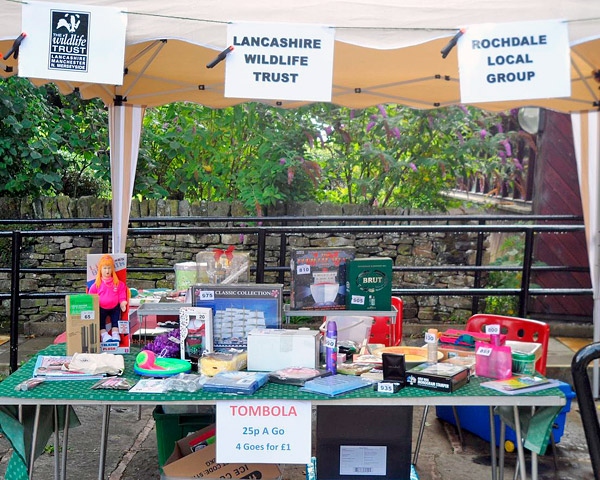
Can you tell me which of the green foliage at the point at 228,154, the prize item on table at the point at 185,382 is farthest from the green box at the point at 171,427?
the green foliage at the point at 228,154

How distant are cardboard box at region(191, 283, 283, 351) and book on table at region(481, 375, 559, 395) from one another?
2.98 feet

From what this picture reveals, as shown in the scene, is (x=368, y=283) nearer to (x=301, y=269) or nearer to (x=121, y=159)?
(x=301, y=269)

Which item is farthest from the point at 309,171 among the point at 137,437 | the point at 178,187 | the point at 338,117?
the point at 137,437

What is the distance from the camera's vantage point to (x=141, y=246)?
266 inches

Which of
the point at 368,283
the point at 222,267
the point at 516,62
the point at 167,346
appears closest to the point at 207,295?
the point at 167,346

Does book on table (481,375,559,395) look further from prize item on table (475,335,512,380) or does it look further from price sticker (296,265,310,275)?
price sticker (296,265,310,275)

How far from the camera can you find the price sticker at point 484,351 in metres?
2.88

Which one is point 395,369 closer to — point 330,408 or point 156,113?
point 330,408

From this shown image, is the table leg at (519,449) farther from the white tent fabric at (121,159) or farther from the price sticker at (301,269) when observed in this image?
the white tent fabric at (121,159)

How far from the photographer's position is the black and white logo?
9.20 feet

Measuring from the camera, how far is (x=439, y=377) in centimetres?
266

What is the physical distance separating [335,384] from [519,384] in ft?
2.34

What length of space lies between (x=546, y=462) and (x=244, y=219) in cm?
296

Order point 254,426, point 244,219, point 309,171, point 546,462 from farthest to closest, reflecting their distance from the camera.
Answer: point 309,171, point 244,219, point 546,462, point 254,426
